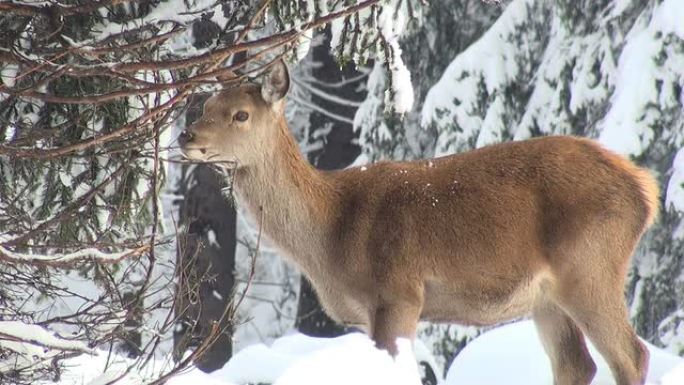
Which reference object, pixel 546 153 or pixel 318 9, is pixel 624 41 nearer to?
pixel 546 153

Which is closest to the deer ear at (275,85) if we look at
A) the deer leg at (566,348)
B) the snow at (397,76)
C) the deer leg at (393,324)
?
the snow at (397,76)

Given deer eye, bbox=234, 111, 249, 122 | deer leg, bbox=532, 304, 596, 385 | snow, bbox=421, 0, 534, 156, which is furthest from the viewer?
snow, bbox=421, 0, 534, 156

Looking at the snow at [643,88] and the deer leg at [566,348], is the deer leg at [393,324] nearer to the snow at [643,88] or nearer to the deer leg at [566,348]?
the deer leg at [566,348]

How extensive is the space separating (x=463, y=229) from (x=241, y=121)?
165 centimetres

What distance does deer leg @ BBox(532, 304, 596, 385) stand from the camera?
8367mm

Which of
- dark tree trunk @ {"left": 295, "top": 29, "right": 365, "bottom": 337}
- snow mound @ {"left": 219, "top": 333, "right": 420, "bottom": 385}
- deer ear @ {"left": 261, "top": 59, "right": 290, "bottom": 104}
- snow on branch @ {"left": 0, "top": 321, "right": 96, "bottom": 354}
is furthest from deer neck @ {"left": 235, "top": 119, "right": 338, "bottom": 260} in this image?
dark tree trunk @ {"left": 295, "top": 29, "right": 365, "bottom": 337}

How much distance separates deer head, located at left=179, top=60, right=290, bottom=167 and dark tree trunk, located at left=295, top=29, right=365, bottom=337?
8.96 meters

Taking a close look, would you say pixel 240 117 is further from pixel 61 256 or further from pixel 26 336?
pixel 26 336

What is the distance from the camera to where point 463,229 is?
7.99m

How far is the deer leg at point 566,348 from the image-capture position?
27.5ft

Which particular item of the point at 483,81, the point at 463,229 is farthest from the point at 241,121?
the point at 483,81

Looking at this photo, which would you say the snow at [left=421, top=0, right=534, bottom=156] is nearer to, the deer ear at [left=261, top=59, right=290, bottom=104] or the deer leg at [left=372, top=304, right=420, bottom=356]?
the deer ear at [left=261, top=59, right=290, bottom=104]

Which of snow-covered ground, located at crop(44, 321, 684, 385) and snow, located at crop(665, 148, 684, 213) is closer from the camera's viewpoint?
snow-covered ground, located at crop(44, 321, 684, 385)

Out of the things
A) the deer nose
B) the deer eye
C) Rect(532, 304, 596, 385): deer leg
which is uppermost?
the deer eye
